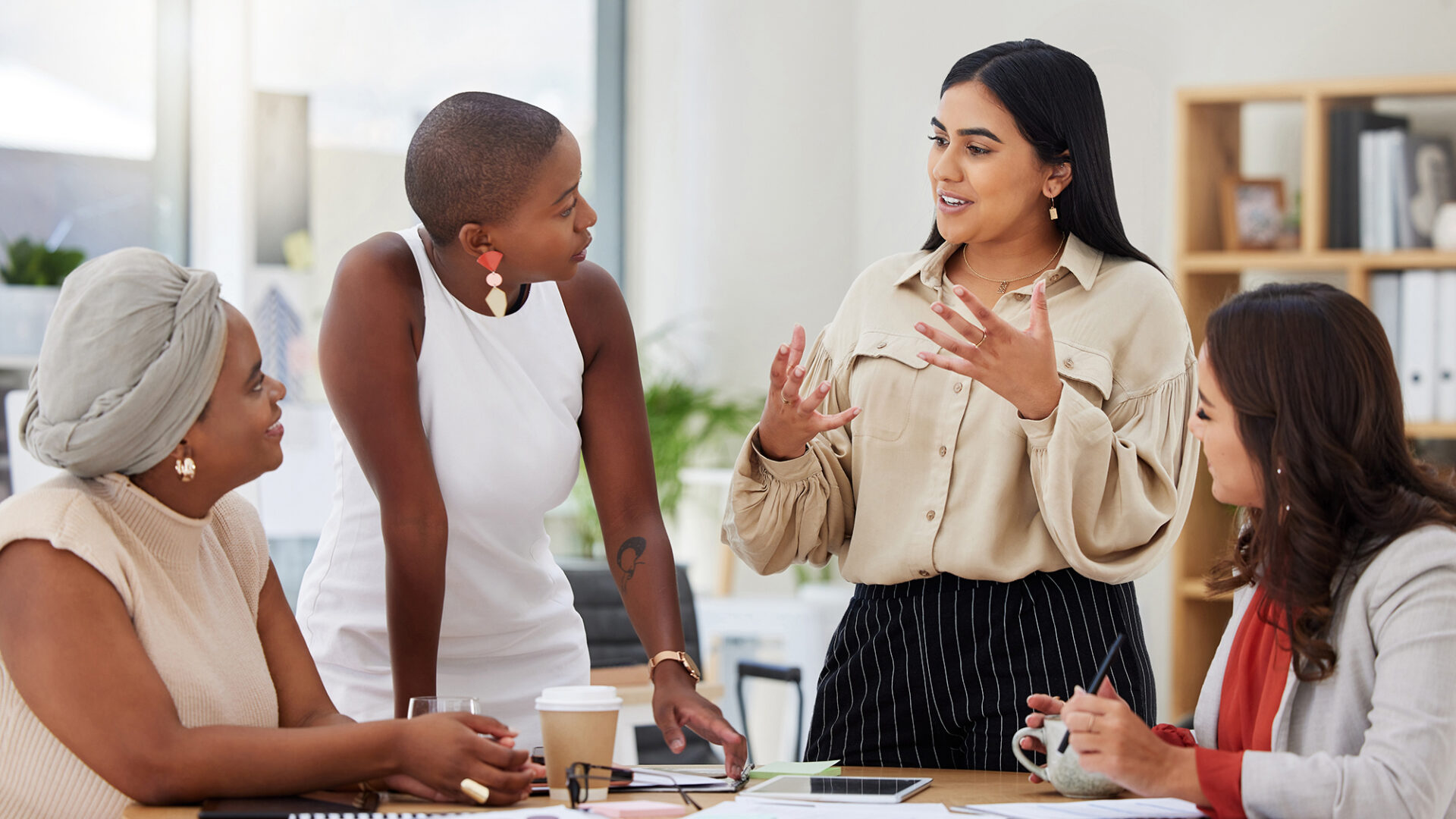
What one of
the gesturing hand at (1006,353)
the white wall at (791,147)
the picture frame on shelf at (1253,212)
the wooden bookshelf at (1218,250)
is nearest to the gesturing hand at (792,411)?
the gesturing hand at (1006,353)

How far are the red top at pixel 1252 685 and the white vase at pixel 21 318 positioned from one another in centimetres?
348

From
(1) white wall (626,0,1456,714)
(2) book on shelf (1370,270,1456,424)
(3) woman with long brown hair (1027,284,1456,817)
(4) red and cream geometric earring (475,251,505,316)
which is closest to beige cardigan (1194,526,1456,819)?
(3) woman with long brown hair (1027,284,1456,817)

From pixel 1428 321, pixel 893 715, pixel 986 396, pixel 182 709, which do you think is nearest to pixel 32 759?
pixel 182 709

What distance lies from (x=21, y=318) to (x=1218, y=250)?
3569 mm

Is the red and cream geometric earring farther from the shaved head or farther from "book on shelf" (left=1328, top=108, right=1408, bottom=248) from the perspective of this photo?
"book on shelf" (left=1328, top=108, right=1408, bottom=248)

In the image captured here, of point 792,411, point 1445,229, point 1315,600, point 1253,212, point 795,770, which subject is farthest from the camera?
point 1253,212

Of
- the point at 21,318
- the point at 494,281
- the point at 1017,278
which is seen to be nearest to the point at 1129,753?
the point at 1017,278

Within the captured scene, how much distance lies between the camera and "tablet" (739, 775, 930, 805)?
1432 mm

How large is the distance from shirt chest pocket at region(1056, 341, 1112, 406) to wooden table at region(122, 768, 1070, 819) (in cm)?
50

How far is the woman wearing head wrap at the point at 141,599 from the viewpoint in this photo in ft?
4.49

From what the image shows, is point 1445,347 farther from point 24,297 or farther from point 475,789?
point 24,297

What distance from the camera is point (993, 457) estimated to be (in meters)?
1.78

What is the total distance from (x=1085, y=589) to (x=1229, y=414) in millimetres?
336

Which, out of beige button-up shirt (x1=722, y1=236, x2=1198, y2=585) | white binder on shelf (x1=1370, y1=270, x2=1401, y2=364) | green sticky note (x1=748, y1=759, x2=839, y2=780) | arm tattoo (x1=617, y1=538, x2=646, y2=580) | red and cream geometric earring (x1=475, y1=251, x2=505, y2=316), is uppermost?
white binder on shelf (x1=1370, y1=270, x2=1401, y2=364)
